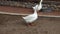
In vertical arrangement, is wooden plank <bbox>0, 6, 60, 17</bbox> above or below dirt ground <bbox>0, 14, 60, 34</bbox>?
above

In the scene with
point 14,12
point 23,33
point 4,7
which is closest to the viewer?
point 23,33

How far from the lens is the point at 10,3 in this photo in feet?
15.2

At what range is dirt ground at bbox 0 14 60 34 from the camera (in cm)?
342

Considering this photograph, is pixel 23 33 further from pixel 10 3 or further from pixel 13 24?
pixel 10 3

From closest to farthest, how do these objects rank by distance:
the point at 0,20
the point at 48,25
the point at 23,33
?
the point at 23,33, the point at 48,25, the point at 0,20

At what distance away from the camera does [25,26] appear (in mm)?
3598

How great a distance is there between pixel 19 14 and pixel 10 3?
0.73 meters

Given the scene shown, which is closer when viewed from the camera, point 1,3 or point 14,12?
point 14,12

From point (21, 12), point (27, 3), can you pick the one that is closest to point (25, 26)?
point (21, 12)

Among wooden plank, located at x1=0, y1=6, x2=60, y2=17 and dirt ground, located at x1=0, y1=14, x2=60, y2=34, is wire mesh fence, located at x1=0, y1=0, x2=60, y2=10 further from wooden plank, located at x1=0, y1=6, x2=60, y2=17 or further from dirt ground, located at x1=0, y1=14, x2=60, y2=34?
dirt ground, located at x1=0, y1=14, x2=60, y2=34

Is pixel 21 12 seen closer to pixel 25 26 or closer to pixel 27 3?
pixel 27 3

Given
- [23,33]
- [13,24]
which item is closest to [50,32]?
[23,33]

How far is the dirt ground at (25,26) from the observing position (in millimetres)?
3424

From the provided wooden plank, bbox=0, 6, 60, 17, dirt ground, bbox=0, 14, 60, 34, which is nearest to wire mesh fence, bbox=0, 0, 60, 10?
wooden plank, bbox=0, 6, 60, 17
